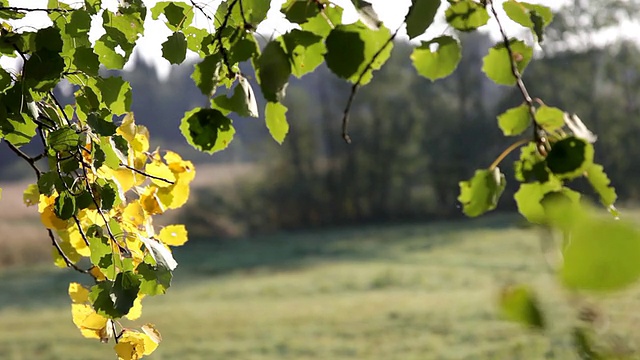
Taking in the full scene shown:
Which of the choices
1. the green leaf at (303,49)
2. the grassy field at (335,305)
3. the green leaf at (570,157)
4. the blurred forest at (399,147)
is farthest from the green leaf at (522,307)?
the blurred forest at (399,147)

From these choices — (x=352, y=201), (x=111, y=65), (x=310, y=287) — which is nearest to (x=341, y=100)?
(x=352, y=201)

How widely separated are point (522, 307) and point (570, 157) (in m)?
0.19

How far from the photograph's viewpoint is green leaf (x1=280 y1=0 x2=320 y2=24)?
46cm

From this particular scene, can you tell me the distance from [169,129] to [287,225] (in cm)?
729

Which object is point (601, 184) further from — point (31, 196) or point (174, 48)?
point (31, 196)

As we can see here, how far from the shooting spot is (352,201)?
17562 millimetres

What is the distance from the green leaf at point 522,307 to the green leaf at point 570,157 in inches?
6.9

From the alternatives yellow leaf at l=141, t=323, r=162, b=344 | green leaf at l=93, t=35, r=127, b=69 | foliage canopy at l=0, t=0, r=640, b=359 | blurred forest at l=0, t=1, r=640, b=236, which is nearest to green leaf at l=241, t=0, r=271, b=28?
foliage canopy at l=0, t=0, r=640, b=359

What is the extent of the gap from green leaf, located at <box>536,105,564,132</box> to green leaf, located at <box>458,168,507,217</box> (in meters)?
0.06

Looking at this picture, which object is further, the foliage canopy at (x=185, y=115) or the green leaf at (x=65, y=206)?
the green leaf at (x=65, y=206)

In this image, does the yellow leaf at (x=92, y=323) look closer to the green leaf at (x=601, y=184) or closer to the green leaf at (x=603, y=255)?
the green leaf at (x=601, y=184)

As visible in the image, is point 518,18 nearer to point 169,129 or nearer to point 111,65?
point 111,65

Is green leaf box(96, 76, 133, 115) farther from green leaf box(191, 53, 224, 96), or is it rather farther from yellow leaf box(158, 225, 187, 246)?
green leaf box(191, 53, 224, 96)

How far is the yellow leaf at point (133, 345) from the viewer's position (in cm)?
69
